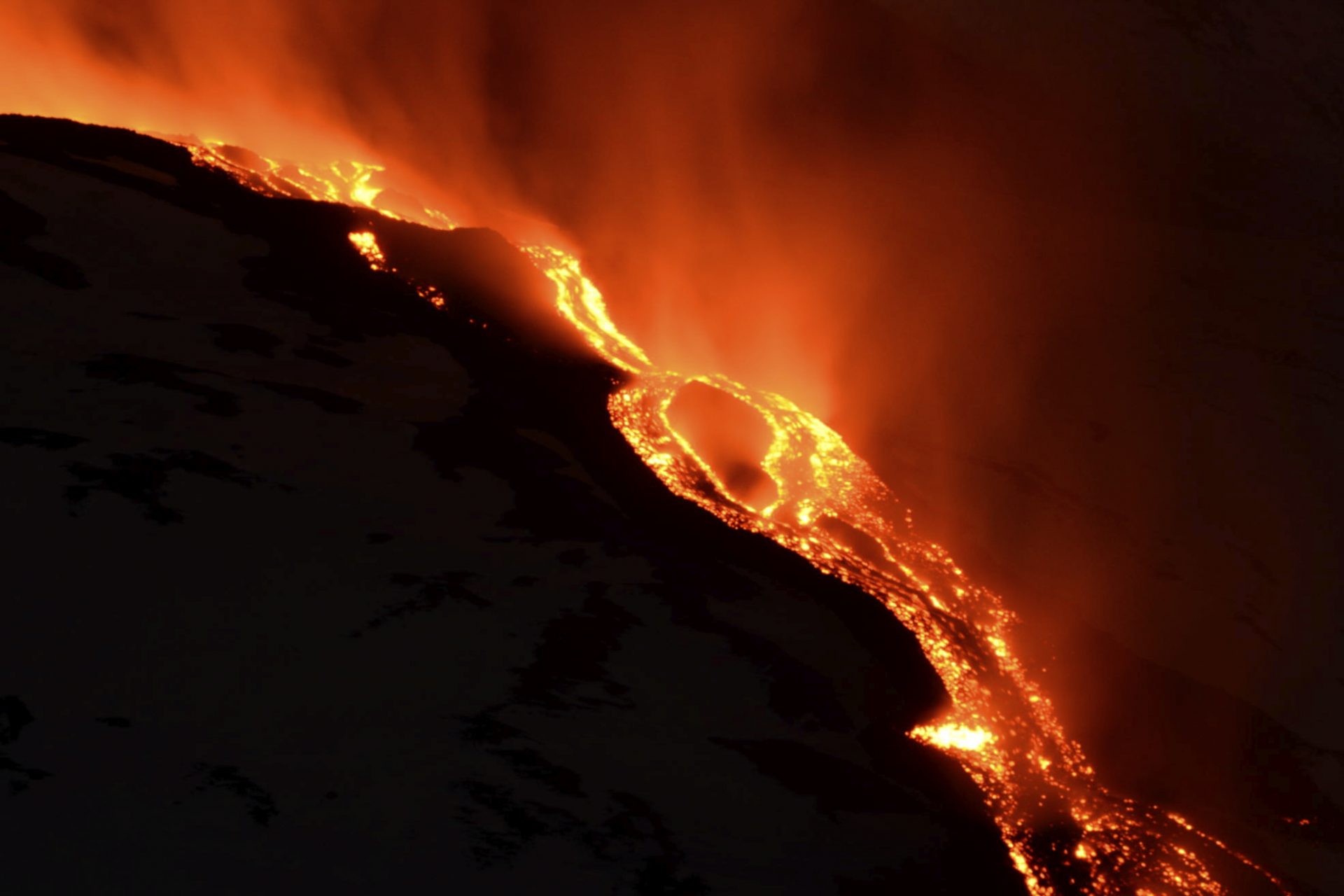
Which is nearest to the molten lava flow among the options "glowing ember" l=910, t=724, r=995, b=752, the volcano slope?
"glowing ember" l=910, t=724, r=995, b=752

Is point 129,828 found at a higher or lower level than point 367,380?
lower

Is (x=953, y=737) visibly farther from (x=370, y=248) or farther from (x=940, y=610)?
(x=370, y=248)

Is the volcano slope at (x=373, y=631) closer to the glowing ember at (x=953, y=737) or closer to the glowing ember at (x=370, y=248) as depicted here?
the glowing ember at (x=953, y=737)

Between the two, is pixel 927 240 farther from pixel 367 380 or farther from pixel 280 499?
pixel 280 499

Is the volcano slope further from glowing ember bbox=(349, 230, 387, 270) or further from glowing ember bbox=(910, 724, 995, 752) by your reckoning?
glowing ember bbox=(349, 230, 387, 270)

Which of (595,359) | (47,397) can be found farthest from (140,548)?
(595,359)

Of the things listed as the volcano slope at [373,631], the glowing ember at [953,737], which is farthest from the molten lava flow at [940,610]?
the volcano slope at [373,631]

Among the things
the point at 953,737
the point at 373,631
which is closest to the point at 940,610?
the point at 953,737
